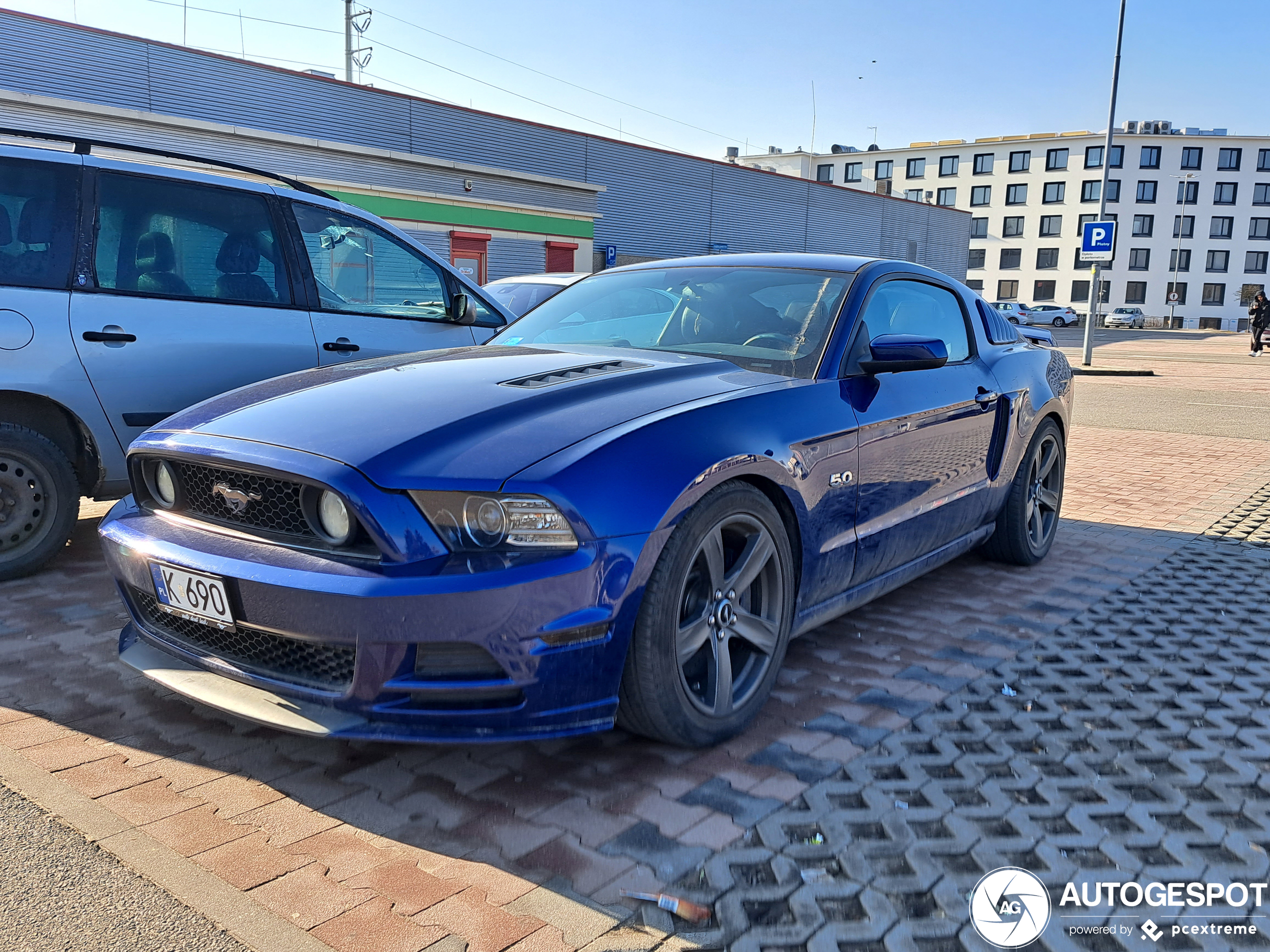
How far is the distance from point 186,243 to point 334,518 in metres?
2.79

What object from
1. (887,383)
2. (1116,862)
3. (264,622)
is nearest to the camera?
(1116,862)

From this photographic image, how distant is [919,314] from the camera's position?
174 inches

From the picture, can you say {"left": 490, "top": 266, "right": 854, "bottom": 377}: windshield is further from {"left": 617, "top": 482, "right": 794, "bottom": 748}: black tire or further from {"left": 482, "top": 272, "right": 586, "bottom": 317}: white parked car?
{"left": 482, "top": 272, "right": 586, "bottom": 317}: white parked car

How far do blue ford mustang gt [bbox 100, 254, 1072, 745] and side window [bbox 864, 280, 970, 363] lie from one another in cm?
8

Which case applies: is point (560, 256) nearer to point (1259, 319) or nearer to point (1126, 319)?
point (1259, 319)

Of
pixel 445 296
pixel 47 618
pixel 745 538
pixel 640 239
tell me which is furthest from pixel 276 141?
pixel 745 538

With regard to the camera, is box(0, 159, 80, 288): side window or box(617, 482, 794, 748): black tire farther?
box(0, 159, 80, 288): side window

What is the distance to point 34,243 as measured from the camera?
14.3 ft

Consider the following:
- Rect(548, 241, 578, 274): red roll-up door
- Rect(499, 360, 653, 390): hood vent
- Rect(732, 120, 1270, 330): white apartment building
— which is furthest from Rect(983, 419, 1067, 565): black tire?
Rect(732, 120, 1270, 330): white apartment building

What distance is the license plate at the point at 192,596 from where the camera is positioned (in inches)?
105

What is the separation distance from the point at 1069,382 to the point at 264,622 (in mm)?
4624

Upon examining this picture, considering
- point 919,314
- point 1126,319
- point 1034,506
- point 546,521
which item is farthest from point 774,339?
point 1126,319

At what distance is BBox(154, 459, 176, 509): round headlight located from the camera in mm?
3041

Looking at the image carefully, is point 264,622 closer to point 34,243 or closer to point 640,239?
point 34,243
